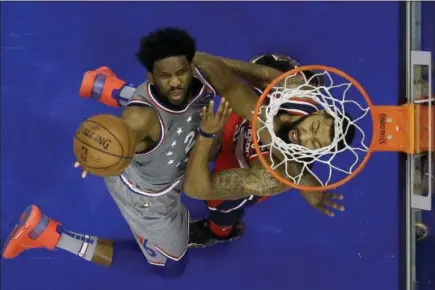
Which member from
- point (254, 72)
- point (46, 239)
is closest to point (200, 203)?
point (46, 239)

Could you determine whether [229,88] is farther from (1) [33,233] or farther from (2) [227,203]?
(1) [33,233]

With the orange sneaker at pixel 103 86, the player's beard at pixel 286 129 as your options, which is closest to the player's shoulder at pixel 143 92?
the player's beard at pixel 286 129

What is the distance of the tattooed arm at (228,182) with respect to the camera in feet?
7.32

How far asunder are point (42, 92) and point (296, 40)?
4.53ft

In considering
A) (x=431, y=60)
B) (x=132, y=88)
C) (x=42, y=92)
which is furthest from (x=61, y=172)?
(x=431, y=60)

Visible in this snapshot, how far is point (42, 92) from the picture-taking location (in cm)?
324

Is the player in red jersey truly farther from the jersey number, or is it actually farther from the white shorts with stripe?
the white shorts with stripe

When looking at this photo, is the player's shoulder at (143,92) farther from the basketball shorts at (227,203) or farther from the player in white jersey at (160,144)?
the basketball shorts at (227,203)

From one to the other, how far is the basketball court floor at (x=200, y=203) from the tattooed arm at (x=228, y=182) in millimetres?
741

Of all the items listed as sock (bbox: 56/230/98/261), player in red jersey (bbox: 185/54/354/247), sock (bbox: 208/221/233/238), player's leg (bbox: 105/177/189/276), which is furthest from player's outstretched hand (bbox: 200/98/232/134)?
sock (bbox: 56/230/98/261)

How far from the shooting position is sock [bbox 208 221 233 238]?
2.86 m

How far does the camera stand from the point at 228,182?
2.31 metres

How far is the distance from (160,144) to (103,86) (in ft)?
2.62

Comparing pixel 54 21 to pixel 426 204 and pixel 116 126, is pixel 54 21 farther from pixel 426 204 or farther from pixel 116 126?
pixel 426 204
